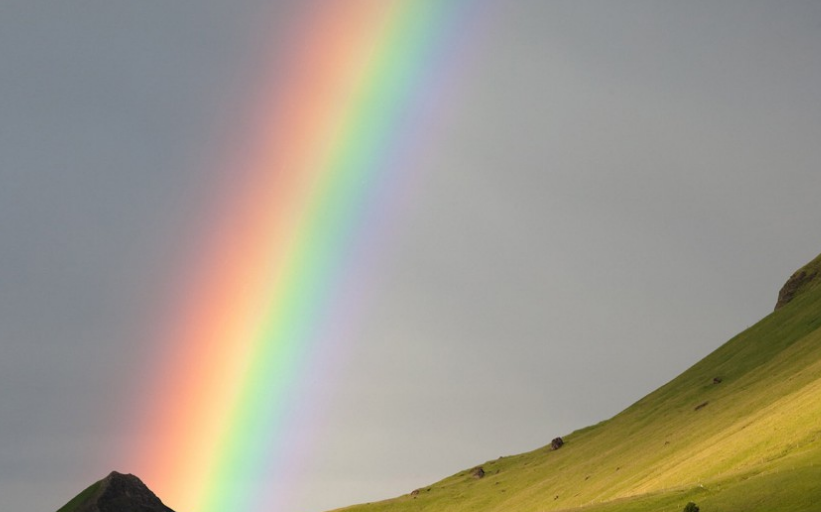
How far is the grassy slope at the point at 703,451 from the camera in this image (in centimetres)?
5359

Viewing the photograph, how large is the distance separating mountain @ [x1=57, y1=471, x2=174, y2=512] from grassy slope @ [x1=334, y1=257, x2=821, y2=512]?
1272 inches

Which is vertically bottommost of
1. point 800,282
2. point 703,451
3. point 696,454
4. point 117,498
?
point 703,451

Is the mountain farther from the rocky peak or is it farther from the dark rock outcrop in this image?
the dark rock outcrop

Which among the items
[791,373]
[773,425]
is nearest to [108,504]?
[773,425]

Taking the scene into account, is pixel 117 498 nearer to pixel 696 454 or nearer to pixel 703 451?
pixel 703 451

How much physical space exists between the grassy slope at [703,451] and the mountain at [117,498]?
32297 millimetres

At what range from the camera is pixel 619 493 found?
3706 inches

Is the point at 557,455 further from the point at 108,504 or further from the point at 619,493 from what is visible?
the point at 108,504

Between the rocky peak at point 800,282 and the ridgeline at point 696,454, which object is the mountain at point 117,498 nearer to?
the ridgeline at point 696,454

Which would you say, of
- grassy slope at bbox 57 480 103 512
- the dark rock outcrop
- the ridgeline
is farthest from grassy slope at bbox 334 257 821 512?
grassy slope at bbox 57 480 103 512

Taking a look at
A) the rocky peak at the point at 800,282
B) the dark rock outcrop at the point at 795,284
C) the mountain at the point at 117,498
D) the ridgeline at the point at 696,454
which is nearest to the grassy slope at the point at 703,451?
the ridgeline at the point at 696,454

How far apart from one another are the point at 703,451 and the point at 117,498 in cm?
6273

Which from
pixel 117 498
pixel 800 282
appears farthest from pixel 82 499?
pixel 800 282

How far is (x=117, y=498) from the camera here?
5250 centimetres
